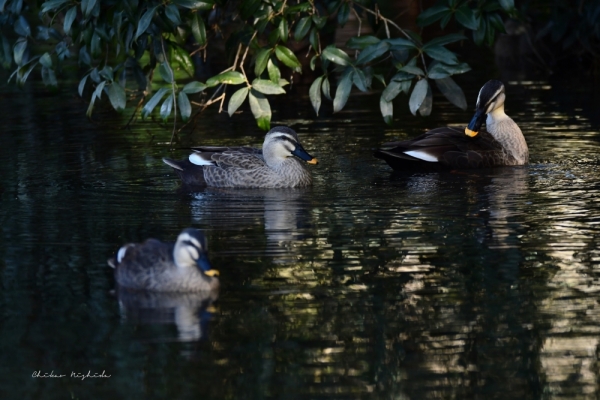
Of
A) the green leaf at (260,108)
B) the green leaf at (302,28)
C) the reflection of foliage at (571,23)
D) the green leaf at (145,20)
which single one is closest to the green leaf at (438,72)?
the green leaf at (302,28)

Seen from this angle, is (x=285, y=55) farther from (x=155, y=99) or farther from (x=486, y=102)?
(x=486, y=102)

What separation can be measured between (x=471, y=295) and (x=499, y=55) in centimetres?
1565

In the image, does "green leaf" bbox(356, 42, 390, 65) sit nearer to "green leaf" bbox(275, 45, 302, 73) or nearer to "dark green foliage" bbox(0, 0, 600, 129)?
"dark green foliage" bbox(0, 0, 600, 129)

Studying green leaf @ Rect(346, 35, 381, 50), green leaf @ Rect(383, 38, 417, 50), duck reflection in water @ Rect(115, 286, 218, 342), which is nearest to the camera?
duck reflection in water @ Rect(115, 286, 218, 342)

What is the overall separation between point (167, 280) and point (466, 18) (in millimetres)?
3668

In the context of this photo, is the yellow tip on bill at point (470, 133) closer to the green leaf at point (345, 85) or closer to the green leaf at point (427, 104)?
the green leaf at point (427, 104)

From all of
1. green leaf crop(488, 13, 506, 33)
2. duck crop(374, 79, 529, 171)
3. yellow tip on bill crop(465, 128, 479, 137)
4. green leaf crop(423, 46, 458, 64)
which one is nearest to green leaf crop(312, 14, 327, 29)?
green leaf crop(423, 46, 458, 64)

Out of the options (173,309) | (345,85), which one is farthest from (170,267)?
(345,85)

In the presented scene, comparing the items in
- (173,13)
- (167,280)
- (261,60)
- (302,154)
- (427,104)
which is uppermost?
(173,13)

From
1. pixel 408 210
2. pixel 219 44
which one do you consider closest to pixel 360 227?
pixel 408 210

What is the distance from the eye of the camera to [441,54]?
945 centimetres

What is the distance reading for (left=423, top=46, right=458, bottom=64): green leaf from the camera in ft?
30.8

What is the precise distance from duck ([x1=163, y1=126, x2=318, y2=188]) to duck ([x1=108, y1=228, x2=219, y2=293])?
12.2 feet

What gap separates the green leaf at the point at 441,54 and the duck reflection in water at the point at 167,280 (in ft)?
9.33
